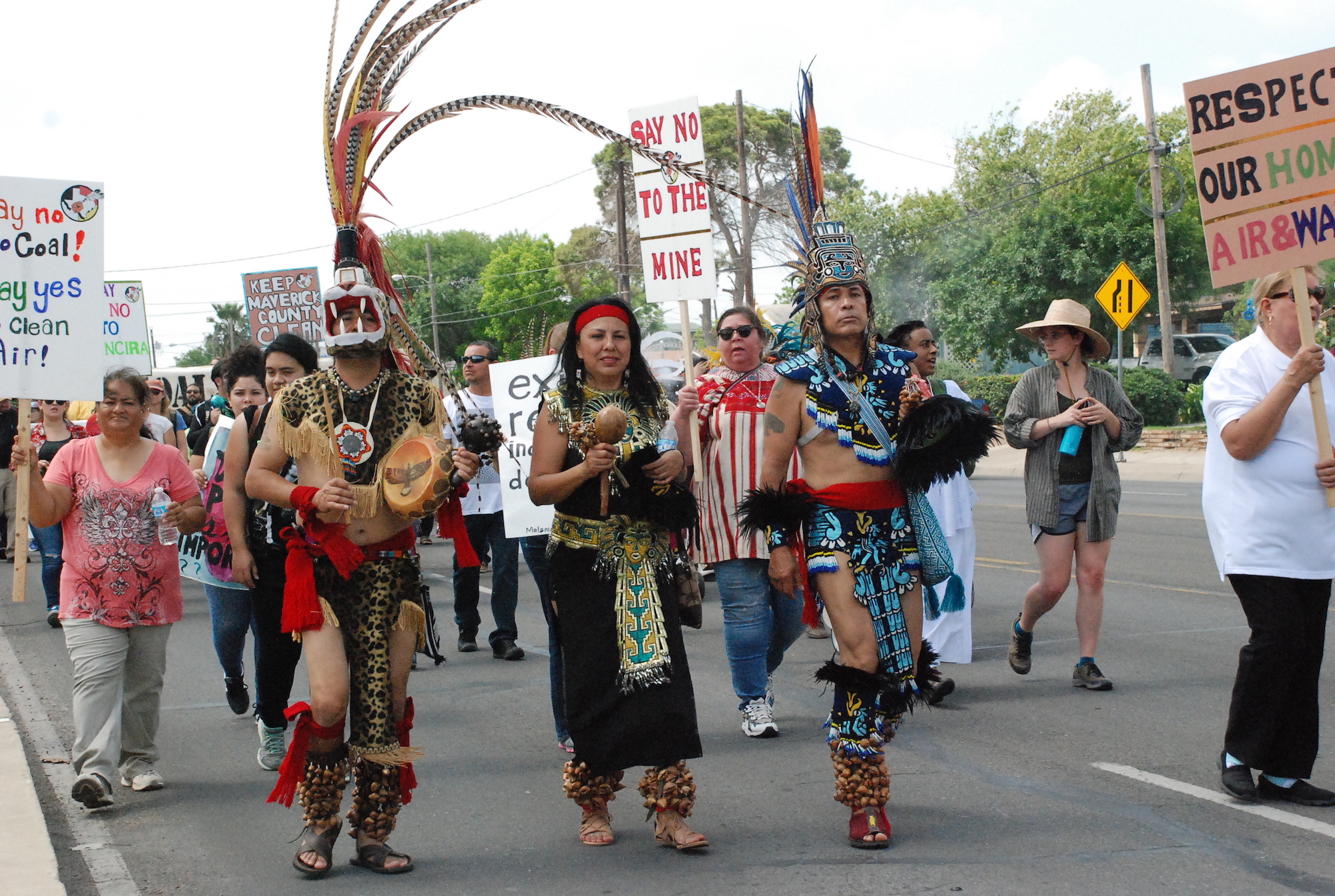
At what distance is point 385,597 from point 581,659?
77 cm

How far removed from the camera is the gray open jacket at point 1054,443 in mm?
7254

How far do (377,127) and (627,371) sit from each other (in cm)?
137

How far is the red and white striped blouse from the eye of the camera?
6734 mm

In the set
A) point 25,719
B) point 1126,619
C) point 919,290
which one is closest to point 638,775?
point 25,719

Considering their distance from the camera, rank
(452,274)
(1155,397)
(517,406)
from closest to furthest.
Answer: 1. (517,406)
2. (1155,397)
3. (452,274)

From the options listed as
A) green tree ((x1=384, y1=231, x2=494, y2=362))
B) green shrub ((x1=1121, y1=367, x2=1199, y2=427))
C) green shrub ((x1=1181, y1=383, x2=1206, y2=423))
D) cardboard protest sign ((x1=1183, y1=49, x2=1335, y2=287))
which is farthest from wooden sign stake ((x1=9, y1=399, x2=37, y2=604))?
green tree ((x1=384, y1=231, x2=494, y2=362))

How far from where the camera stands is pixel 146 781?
615 cm

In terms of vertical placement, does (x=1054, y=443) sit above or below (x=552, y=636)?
above

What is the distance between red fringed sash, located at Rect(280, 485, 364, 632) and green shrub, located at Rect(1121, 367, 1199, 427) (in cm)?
2649

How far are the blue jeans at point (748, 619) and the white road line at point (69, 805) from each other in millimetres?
2912

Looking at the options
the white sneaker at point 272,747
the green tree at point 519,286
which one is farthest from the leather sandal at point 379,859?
the green tree at point 519,286

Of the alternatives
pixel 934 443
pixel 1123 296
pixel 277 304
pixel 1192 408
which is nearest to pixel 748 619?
pixel 934 443

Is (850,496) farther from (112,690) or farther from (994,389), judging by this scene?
(994,389)

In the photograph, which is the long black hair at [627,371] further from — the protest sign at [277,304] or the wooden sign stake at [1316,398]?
the protest sign at [277,304]
